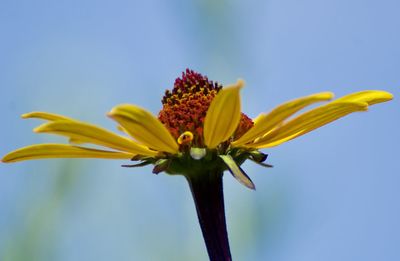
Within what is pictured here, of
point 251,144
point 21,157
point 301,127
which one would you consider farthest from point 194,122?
point 21,157

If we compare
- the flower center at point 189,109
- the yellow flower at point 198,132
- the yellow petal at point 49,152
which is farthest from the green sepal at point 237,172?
the yellow petal at point 49,152

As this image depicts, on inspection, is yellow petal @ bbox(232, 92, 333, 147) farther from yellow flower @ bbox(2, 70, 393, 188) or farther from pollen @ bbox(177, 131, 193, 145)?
pollen @ bbox(177, 131, 193, 145)

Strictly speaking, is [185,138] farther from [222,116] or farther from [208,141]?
[222,116]

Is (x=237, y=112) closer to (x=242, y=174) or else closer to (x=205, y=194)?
(x=242, y=174)

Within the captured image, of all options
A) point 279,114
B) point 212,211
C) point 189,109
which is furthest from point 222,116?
point 189,109

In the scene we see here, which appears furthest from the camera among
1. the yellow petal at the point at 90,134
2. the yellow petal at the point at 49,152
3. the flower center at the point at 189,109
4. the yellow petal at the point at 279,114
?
the flower center at the point at 189,109

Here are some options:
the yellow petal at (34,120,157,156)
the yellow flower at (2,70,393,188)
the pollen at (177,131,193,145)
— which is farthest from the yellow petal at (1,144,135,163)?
the pollen at (177,131,193,145)

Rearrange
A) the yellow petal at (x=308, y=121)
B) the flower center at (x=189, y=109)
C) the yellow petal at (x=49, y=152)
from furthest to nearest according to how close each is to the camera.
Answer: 1. the flower center at (x=189, y=109)
2. the yellow petal at (x=49, y=152)
3. the yellow petal at (x=308, y=121)

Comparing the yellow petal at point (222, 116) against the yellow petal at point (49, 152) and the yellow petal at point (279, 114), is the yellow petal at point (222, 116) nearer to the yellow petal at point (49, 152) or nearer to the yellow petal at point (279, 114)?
the yellow petal at point (279, 114)
